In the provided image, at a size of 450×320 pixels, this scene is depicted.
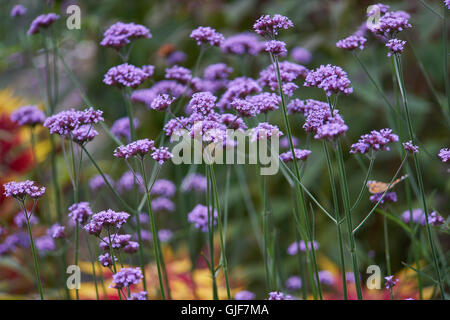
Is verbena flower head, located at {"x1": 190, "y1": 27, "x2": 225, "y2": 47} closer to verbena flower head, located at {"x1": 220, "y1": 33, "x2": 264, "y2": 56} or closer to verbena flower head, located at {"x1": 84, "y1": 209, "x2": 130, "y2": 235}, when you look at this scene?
verbena flower head, located at {"x1": 220, "y1": 33, "x2": 264, "y2": 56}

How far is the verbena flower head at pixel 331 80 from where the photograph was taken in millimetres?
598

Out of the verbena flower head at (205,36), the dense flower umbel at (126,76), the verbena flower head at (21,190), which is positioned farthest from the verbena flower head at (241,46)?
the verbena flower head at (21,190)

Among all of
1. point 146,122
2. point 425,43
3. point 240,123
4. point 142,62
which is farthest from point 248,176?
point 240,123

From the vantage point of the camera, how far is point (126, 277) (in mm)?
609

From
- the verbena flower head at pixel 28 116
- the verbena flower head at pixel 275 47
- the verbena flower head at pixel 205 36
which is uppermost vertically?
the verbena flower head at pixel 205 36

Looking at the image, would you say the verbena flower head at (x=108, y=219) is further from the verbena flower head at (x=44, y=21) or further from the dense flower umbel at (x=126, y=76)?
the verbena flower head at (x=44, y=21)

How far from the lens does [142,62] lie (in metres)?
1.88

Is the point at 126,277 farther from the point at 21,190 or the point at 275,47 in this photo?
the point at 275,47

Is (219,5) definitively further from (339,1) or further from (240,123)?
(240,123)

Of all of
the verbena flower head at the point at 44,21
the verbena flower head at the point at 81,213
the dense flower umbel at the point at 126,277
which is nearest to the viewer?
the dense flower umbel at the point at 126,277

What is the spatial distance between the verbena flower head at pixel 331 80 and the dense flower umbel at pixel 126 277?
32 cm

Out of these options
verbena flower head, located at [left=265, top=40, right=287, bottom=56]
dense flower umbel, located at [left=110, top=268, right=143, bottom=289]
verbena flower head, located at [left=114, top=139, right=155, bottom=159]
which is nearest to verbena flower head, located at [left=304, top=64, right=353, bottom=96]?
verbena flower head, located at [left=265, top=40, right=287, bottom=56]

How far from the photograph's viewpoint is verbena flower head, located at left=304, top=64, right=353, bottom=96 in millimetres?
598

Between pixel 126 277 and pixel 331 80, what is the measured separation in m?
0.35
